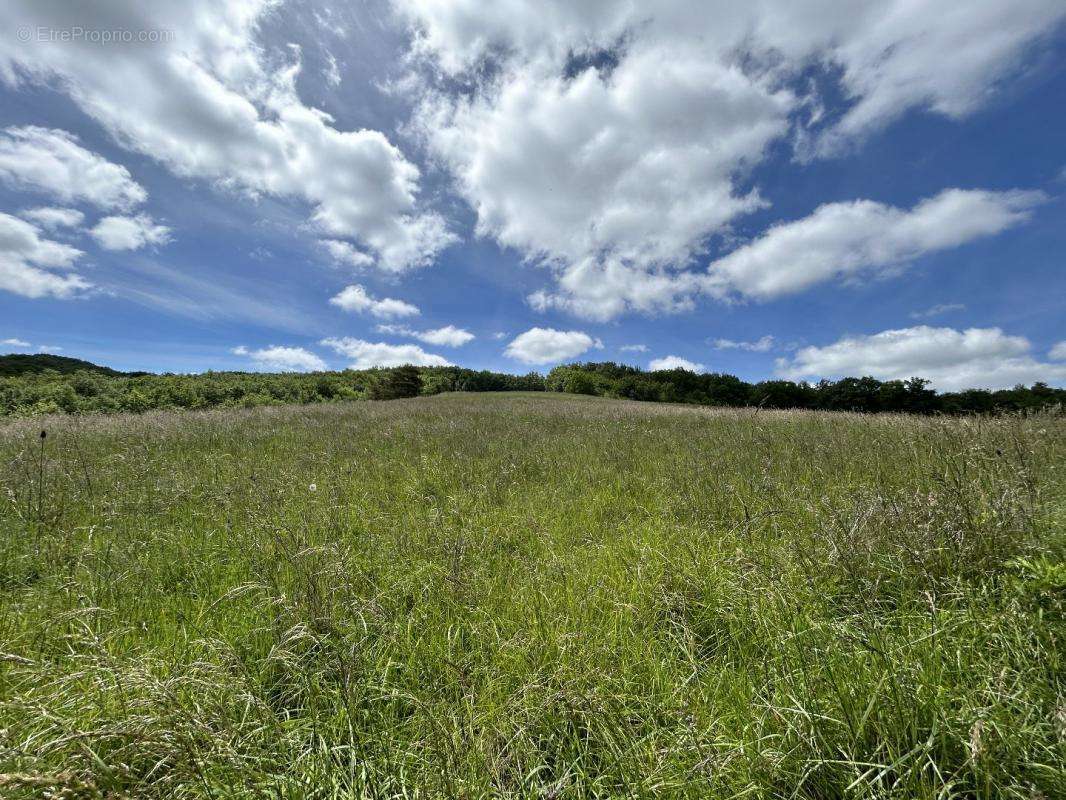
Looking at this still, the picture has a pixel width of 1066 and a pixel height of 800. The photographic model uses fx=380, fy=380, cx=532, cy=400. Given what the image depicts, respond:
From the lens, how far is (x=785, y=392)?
4759cm

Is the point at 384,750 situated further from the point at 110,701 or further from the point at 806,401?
the point at 806,401

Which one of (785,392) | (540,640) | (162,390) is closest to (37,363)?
(162,390)

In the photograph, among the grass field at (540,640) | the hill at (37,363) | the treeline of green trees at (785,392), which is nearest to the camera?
the grass field at (540,640)

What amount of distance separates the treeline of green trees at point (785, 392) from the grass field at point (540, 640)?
7.66 meters

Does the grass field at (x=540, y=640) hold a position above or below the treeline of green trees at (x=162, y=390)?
below

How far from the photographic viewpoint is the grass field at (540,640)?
1.39 meters

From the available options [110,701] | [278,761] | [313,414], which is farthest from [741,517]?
[313,414]

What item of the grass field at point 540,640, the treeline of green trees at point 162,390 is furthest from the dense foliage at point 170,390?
the grass field at point 540,640

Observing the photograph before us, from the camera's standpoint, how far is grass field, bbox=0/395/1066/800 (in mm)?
1386

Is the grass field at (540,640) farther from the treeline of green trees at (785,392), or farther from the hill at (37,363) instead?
the hill at (37,363)

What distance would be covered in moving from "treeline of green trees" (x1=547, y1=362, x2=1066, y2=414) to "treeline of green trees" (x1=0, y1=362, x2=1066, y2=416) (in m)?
0.11

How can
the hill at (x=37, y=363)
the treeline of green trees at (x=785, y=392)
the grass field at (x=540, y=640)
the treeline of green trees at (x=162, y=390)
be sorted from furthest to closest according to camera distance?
the hill at (x=37, y=363) → the treeline of green trees at (x=785, y=392) → the treeline of green trees at (x=162, y=390) → the grass field at (x=540, y=640)

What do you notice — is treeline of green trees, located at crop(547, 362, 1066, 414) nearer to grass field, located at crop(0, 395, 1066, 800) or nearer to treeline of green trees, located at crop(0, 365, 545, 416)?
grass field, located at crop(0, 395, 1066, 800)

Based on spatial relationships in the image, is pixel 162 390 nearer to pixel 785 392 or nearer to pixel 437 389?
pixel 437 389
